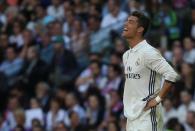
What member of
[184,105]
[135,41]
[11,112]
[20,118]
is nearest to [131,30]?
[135,41]

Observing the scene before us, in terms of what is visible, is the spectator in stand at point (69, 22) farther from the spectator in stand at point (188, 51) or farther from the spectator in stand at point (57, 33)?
the spectator in stand at point (188, 51)

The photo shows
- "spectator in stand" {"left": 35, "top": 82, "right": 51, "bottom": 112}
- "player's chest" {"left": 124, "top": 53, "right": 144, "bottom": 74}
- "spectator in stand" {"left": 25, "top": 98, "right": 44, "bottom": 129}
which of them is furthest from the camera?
"spectator in stand" {"left": 35, "top": 82, "right": 51, "bottom": 112}

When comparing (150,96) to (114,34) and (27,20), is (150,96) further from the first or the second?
(27,20)

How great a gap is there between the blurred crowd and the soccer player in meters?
3.84

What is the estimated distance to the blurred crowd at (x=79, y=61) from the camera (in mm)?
13836

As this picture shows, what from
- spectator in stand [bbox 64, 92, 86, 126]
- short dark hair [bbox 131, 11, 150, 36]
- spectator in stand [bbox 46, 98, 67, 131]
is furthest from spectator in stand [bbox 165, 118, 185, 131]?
short dark hair [bbox 131, 11, 150, 36]

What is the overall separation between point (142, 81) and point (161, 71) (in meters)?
0.28

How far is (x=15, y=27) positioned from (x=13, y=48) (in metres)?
0.75

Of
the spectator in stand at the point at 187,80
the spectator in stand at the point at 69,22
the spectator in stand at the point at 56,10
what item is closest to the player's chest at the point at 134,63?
the spectator in stand at the point at 187,80

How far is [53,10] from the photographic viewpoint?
18266 millimetres

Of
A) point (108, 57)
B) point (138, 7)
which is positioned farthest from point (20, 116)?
point (138, 7)

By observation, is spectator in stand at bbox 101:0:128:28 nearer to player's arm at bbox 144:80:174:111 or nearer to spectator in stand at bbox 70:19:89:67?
spectator in stand at bbox 70:19:89:67

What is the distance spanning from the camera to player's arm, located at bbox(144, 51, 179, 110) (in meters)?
8.21

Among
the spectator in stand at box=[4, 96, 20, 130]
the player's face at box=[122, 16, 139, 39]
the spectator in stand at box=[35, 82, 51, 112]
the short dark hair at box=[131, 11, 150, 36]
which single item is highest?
the short dark hair at box=[131, 11, 150, 36]
